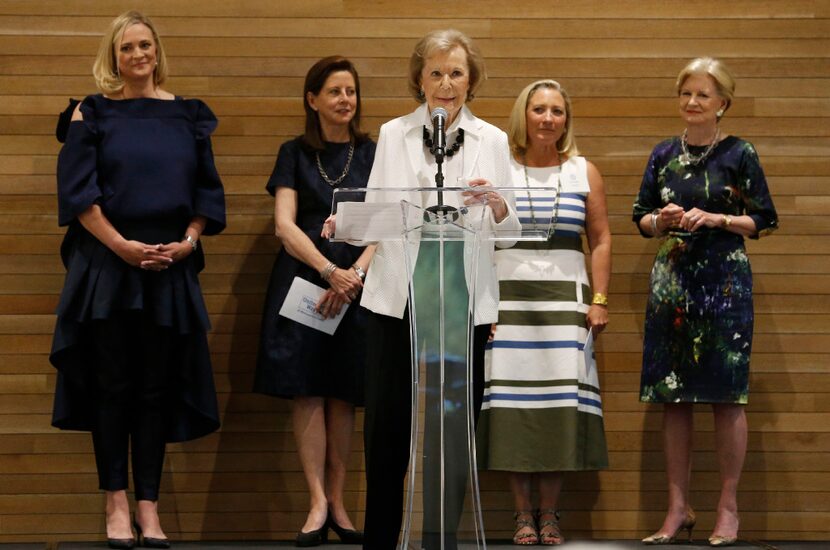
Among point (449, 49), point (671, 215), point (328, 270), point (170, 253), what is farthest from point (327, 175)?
point (449, 49)

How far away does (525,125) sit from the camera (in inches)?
168

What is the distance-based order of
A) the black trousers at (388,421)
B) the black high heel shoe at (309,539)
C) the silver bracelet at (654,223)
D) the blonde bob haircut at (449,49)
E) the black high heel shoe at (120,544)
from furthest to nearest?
the silver bracelet at (654,223)
the black high heel shoe at (309,539)
the black high heel shoe at (120,544)
the blonde bob haircut at (449,49)
the black trousers at (388,421)

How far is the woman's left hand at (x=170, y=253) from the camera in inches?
152

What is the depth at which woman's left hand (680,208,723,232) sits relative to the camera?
3.96 m

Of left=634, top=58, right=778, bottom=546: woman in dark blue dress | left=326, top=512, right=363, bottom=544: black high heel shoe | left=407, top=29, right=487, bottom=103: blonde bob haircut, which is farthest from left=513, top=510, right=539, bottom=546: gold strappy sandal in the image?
left=407, top=29, right=487, bottom=103: blonde bob haircut

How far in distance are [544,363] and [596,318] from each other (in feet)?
0.83

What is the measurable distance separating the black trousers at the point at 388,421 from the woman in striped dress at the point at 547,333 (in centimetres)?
124

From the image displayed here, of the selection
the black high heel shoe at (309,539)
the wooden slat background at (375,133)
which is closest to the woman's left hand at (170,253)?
the wooden slat background at (375,133)

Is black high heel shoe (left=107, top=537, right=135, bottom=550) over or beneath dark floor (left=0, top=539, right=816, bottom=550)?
over

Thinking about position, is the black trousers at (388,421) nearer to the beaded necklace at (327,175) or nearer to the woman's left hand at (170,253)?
the woman's left hand at (170,253)

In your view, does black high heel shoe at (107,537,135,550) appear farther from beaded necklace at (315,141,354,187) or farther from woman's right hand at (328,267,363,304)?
beaded necklace at (315,141,354,187)

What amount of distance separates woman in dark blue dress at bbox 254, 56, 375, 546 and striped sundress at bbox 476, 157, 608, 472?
0.50 metres

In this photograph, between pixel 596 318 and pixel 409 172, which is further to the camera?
pixel 596 318

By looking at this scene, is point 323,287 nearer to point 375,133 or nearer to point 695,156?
point 375,133
